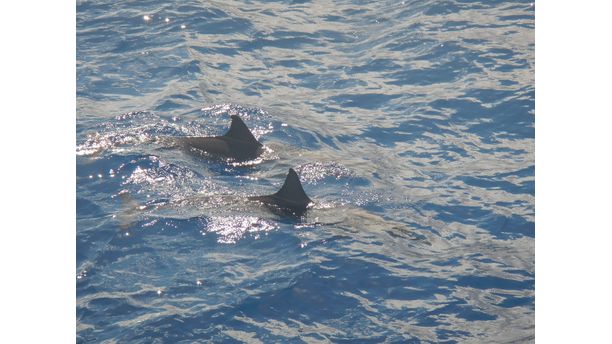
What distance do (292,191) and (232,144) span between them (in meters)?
2.26

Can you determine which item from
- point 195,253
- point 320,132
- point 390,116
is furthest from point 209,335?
point 390,116

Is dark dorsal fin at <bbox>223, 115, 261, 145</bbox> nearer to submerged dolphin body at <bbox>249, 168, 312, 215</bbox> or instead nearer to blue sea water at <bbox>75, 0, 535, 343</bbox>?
blue sea water at <bbox>75, 0, 535, 343</bbox>

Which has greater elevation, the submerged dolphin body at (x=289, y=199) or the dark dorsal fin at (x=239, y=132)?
the dark dorsal fin at (x=239, y=132)

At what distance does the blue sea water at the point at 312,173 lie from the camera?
8.94 metres

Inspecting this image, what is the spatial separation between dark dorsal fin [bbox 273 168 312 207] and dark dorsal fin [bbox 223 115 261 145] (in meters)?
2.20

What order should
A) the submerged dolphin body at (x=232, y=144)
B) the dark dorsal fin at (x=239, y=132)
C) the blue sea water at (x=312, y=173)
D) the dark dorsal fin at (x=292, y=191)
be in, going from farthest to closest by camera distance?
1. the dark dorsal fin at (x=239, y=132)
2. the submerged dolphin body at (x=232, y=144)
3. the dark dorsal fin at (x=292, y=191)
4. the blue sea water at (x=312, y=173)

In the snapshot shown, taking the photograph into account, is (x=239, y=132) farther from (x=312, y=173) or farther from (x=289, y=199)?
(x=289, y=199)

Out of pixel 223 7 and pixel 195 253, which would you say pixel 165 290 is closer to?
pixel 195 253

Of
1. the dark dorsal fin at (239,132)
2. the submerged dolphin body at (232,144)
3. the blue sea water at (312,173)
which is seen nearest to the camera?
the blue sea water at (312,173)

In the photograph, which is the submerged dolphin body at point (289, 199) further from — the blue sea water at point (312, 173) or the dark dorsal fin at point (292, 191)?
the blue sea water at point (312, 173)

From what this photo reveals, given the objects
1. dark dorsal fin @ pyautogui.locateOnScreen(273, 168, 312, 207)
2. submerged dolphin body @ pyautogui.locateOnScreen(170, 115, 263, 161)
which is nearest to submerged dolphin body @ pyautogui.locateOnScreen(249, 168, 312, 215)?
dark dorsal fin @ pyautogui.locateOnScreen(273, 168, 312, 207)

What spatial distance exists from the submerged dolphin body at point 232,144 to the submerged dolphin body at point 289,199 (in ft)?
6.09

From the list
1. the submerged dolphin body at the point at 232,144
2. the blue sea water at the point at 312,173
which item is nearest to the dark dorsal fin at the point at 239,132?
the submerged dolphin body at the point at 232,144

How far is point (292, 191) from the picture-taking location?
10.8 metres
